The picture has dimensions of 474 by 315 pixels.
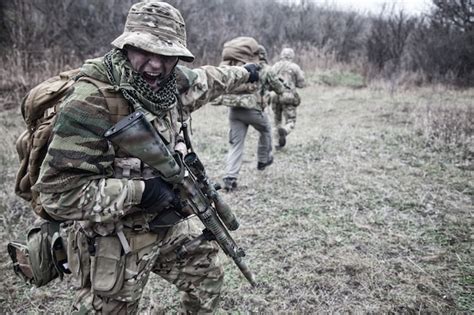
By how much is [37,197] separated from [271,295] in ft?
6.06

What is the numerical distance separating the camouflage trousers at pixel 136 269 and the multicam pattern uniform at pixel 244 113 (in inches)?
98.3

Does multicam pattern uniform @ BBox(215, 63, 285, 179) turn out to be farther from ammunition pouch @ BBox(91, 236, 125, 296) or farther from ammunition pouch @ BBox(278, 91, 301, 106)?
ammunition pouch @ BBox(91, 236, 125, 296)

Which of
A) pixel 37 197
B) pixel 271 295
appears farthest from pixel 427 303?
pixel 37 197

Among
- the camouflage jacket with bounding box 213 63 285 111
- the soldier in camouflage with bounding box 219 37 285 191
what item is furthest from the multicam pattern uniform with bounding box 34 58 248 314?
the camouflage jacket with bounding box 213 63 285 111

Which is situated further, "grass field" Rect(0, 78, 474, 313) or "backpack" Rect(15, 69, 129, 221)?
"grass field" Rect(0, 78, 474, 313)

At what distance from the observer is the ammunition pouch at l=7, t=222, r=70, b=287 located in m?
1.84

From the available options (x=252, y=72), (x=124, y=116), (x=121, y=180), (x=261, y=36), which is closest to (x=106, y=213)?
(x=121, y=180)

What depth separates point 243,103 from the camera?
429cm

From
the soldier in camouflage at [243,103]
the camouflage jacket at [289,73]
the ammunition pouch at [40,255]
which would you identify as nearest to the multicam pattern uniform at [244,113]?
the soldier in camouflage at [243,103]

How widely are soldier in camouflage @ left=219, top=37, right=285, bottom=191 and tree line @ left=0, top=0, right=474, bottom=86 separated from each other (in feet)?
21.2

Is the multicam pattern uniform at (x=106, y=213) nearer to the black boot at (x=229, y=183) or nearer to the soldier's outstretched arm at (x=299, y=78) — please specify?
the black boot at (x=229, y=183)

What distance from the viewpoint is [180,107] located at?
2.00m

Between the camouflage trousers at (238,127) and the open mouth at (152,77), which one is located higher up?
the open mouth at (152,77)

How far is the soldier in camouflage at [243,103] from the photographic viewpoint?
4035 millimetres
